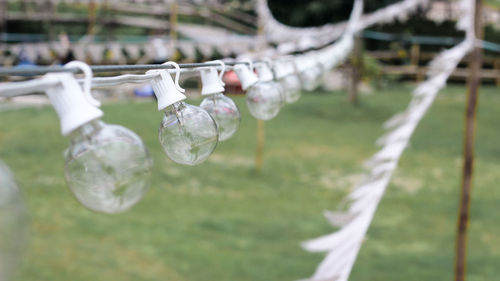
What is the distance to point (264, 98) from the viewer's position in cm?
126

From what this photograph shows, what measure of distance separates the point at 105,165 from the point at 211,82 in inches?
17.9

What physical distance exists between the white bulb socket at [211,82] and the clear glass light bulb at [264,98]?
23 centimetres

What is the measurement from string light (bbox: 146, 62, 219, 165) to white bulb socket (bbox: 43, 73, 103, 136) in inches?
8.3

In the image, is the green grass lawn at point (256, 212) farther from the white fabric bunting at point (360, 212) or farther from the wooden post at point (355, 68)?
the wooden post at point (355, 68)

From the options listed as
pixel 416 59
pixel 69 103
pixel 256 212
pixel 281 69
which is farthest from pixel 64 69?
pixel 416 59

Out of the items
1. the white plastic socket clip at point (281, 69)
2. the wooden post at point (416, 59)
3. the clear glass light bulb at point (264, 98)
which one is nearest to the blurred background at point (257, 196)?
the clear glass light bulb at point (264, 98)

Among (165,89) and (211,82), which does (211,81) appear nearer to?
(211,82)

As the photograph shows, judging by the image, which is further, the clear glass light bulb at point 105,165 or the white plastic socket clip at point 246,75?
the white plastic socket clip at point 246,75

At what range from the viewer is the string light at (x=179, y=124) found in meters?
0.79

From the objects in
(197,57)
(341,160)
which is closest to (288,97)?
(341,160)

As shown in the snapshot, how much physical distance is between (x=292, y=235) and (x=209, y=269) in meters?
0.82

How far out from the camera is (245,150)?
6297 millimetres

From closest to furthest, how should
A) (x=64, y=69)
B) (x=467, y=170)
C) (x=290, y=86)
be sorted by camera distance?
(x=64, y=69)
(x=290, y=86)
(x=467, y=170)

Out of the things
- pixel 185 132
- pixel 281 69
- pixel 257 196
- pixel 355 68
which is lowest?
pixel 257 196
